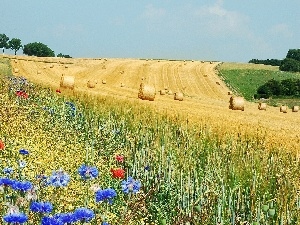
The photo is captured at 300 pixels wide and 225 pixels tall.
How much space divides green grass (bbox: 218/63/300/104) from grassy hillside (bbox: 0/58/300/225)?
4363 cm

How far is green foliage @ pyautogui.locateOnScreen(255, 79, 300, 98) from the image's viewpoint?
174 ft

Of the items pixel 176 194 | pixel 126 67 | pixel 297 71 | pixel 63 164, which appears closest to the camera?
pixel 176 194

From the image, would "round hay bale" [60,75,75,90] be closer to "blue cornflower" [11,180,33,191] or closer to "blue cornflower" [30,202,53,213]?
"blue cornflower" [11,180,33,191]

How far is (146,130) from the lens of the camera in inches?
345

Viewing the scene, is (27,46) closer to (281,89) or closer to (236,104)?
(281,89)

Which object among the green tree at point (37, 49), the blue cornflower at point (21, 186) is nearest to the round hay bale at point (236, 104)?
the blue cornflower at point (21, 186)

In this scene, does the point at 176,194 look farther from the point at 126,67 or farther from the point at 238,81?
the point at 238,81

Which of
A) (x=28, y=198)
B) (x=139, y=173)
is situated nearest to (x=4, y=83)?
(x=139, y=173)

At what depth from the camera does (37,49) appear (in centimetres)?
11419

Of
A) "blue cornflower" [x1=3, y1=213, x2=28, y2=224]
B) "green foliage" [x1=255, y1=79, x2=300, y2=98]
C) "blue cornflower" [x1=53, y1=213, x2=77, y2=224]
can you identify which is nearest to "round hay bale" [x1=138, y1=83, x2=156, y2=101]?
"blue cornflower" [x1=53, y1=213, x2=77, y2=224]

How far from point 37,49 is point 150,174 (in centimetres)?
11057

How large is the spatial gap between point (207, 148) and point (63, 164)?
2185mm

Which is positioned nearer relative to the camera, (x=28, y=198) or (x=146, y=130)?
(x=28, y=198)

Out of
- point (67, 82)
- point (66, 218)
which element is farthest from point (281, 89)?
point (66, 218)
